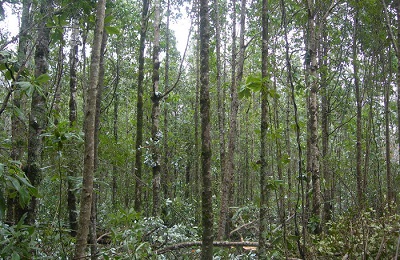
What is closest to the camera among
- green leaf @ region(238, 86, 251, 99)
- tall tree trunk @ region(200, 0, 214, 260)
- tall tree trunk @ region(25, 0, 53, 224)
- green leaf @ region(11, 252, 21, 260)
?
green leaf @ region(11, 252, 21, 260)

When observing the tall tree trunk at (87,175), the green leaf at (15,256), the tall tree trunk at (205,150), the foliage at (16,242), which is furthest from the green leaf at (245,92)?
the green leaf at (15,256)

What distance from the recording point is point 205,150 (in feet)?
13.2

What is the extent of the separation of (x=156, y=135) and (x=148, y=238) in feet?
8.04

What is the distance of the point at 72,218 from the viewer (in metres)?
7.18

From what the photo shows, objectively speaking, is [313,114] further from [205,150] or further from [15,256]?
[15,256]

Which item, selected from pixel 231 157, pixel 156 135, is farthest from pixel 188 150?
pixel 156 135

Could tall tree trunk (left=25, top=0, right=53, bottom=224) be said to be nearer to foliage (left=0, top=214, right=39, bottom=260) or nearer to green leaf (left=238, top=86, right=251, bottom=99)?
foliage (left=0, top=214, right=39, bottom=260)

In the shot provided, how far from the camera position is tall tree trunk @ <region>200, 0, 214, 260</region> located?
392cm

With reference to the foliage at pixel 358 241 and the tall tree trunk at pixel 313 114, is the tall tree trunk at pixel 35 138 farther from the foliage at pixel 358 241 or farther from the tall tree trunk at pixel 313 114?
the tall tree trunk at pixel 313 114

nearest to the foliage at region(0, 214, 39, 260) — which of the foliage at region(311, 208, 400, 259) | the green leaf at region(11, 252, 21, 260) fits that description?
the green leaf at region(11, 252, 21, 260)

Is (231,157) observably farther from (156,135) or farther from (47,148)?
(47,148)

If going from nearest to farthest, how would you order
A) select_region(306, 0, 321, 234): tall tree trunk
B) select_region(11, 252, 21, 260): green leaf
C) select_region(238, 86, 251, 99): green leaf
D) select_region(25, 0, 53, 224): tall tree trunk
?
select_region(11, 252, 21, 260): green leaf < select_region(238, 86, 251, 99): green leaf < select_region(25, 0, 53, 224): tall tree trunk < select_region(306, 0, 321, 234): tall tree trunk

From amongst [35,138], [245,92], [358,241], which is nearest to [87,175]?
[35,138]

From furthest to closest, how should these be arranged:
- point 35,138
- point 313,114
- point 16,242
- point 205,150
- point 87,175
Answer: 1. point 313,114
2. point 35,138
3. point 205,150
4. point 87,175
5. point 16,242
